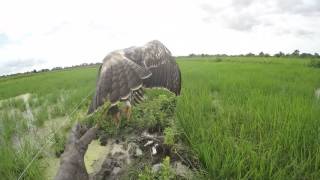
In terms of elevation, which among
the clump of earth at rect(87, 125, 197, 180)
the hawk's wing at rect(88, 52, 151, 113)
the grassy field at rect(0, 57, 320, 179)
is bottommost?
the clump of earth at rect(87, 125, 197, 180)

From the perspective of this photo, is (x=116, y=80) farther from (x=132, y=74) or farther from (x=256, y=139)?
(x=256, y=139)

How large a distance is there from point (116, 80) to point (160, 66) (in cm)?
78

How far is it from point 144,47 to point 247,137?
132cm

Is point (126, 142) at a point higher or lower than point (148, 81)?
lower

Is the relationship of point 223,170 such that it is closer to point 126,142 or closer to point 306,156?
point 306,156

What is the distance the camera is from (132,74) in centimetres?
246

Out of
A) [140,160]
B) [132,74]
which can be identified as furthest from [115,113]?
[140,160]

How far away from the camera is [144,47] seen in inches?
116

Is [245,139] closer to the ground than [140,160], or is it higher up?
higher up

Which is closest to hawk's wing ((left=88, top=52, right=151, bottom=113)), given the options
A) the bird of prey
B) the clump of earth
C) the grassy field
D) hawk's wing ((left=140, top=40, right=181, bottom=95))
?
the bird of prey

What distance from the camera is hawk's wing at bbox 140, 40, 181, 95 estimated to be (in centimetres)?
289

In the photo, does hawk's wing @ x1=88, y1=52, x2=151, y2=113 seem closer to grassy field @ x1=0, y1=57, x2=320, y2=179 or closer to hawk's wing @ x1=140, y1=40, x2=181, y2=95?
hawk's wing @ x1=140, y1=40, x2=181, y2=95

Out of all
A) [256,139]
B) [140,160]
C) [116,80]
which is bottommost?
[140,160]

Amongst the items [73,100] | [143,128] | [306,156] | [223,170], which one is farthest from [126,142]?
[73,100]
